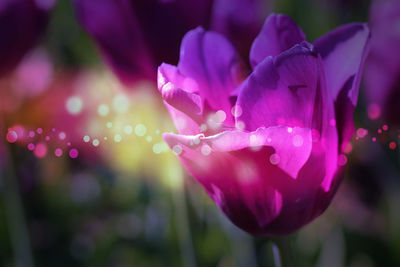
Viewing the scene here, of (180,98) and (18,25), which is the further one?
(18,25)

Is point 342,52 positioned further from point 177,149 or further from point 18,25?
point 18,25

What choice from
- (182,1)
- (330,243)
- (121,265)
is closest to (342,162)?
(182,1)

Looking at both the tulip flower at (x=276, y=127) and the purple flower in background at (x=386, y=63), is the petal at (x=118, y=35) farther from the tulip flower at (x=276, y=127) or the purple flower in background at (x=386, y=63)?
the purple flower in background at (x=386, y=63)

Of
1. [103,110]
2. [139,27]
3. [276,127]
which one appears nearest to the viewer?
[276,127]

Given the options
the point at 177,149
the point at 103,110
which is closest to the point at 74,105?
the point at 103,110

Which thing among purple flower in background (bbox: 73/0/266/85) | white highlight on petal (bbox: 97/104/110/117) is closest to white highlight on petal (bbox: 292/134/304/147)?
purple flower in background (bbox: 73/0/266/85)

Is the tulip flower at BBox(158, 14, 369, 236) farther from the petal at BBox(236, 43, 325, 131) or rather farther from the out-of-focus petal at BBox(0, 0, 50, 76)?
the out-of-focus petal at BBox(0, 0, 50, 76)

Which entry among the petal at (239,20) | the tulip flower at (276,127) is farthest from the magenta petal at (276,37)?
the petal at (239,20)
